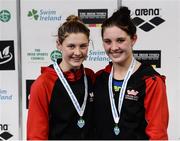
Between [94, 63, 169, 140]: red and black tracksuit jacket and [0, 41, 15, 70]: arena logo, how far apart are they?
1566mm

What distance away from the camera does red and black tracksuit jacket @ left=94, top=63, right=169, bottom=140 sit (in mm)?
1854

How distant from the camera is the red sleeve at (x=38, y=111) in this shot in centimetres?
192

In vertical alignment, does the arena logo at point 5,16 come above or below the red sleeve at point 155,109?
above

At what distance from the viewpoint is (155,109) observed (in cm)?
185

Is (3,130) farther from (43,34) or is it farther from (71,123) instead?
(71,123)

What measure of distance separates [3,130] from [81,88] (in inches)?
66.7

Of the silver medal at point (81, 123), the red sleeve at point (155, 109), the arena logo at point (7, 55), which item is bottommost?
the silver medal at point (81, 123)

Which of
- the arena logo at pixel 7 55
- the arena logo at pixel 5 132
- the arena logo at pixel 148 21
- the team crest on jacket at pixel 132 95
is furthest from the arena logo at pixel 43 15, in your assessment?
the team crest on jacket at pixel 132 95

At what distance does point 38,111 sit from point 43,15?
1.58 m

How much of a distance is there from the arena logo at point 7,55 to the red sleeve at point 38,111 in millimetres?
1515

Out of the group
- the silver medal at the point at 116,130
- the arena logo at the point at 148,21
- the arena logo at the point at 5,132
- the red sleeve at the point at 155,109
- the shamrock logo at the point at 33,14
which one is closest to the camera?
the red sleeve at the point at 155,109

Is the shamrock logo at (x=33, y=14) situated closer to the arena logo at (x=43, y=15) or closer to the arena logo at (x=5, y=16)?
the arena logo at (x=43, y=15)

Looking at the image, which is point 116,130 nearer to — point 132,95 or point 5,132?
point 132,95

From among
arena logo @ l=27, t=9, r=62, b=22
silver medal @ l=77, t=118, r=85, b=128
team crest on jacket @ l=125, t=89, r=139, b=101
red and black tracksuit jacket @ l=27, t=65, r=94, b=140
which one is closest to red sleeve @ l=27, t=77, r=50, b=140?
red and black tracksuit jacket @ l=27, t=65, r=94, b=140
